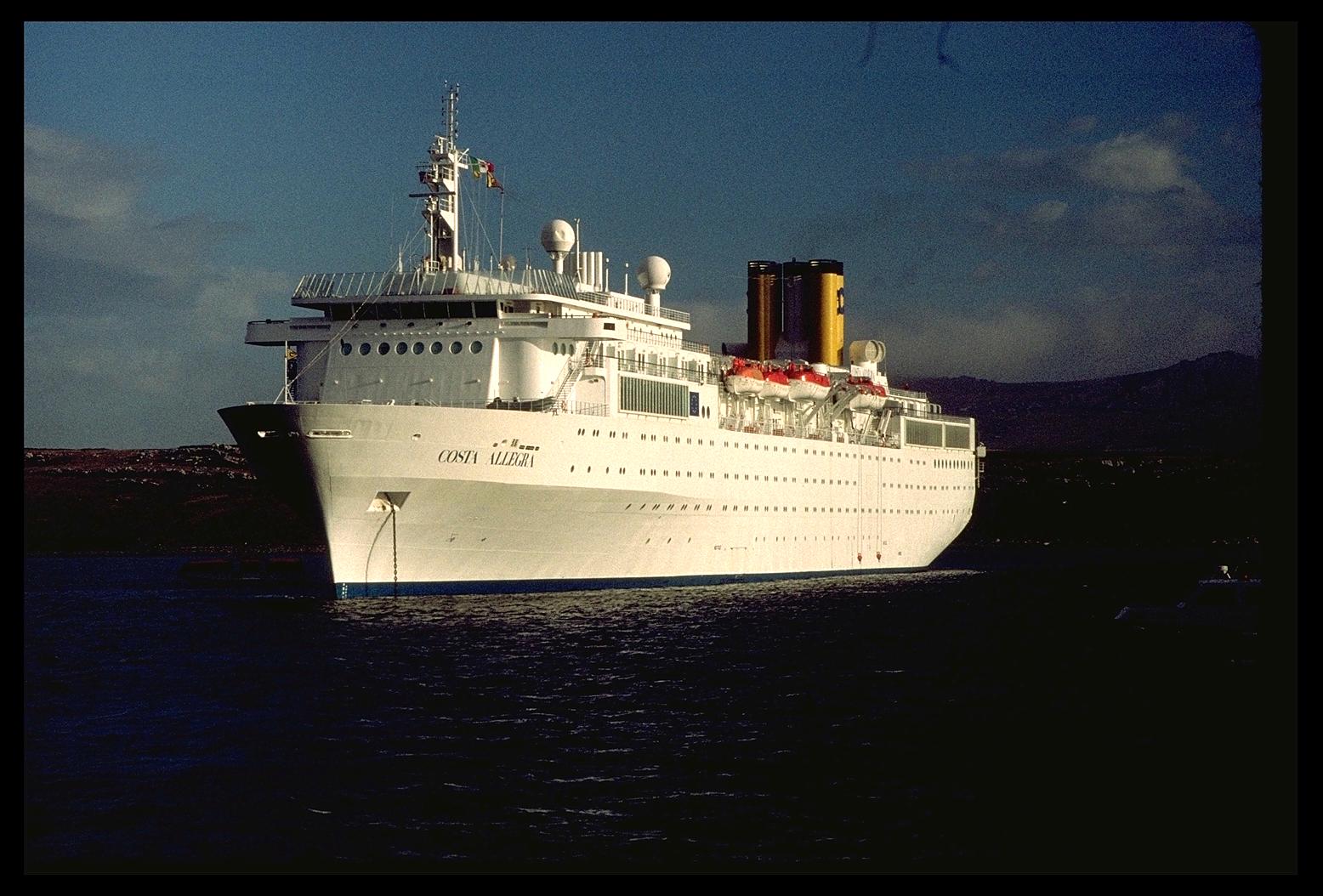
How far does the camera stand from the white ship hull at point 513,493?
127ft

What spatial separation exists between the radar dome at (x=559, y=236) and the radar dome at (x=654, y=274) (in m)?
4.03

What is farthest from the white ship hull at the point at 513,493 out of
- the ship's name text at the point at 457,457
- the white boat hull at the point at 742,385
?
the white boat hull at the point at 742,385

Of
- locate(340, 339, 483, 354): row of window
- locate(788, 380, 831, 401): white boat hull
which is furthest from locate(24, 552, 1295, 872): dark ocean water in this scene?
locate(788, 380, 831, 401): white boat hull

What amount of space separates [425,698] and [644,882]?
17.1 metres

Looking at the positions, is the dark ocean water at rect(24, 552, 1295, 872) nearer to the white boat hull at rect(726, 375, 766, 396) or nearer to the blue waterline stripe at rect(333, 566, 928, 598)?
the blue waterline stripe at rect(333, 566, 928, 598)

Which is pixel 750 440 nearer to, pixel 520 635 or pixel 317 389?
pixel 317 389

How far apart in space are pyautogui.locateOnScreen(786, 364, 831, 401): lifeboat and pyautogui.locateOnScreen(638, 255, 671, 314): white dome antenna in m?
6.45

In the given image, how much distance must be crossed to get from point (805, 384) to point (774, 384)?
107 inches

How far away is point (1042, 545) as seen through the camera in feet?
543

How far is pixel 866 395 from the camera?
61719 mm

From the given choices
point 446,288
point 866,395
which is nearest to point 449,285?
point 446,288

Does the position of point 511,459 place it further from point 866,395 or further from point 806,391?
point 866,395

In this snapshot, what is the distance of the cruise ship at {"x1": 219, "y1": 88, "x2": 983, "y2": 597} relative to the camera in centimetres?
3909
